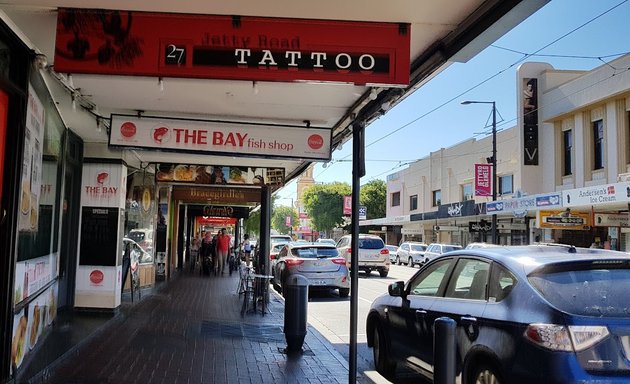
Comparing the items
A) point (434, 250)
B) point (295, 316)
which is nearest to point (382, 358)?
point (295, 316)

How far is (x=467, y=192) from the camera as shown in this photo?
3869 cm

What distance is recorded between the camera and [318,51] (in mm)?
4680

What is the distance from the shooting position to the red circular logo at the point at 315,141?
8.48 metres

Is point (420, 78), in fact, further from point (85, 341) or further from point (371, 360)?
point (85, 341)

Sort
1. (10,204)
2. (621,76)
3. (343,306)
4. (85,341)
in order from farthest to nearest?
(621,76), (343,306), (85,341), (10,204)

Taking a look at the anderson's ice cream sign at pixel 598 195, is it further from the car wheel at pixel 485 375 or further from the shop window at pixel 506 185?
the car wheel at pixel 485 375

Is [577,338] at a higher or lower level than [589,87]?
lower

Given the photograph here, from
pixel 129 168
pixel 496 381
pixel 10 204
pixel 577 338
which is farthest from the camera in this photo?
pixel 129 168

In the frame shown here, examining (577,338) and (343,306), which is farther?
(343,306)

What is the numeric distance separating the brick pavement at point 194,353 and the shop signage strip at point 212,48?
3492 millimetres

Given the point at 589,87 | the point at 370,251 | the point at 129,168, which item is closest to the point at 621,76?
the point at 589,87

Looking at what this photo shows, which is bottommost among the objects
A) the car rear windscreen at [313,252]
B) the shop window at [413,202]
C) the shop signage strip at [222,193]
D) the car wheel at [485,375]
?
the car wheel at [485,375]

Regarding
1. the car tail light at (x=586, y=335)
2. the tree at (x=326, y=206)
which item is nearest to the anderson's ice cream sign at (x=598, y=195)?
the car tail light at (x=586, y=335)

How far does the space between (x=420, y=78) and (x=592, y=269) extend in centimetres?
236
